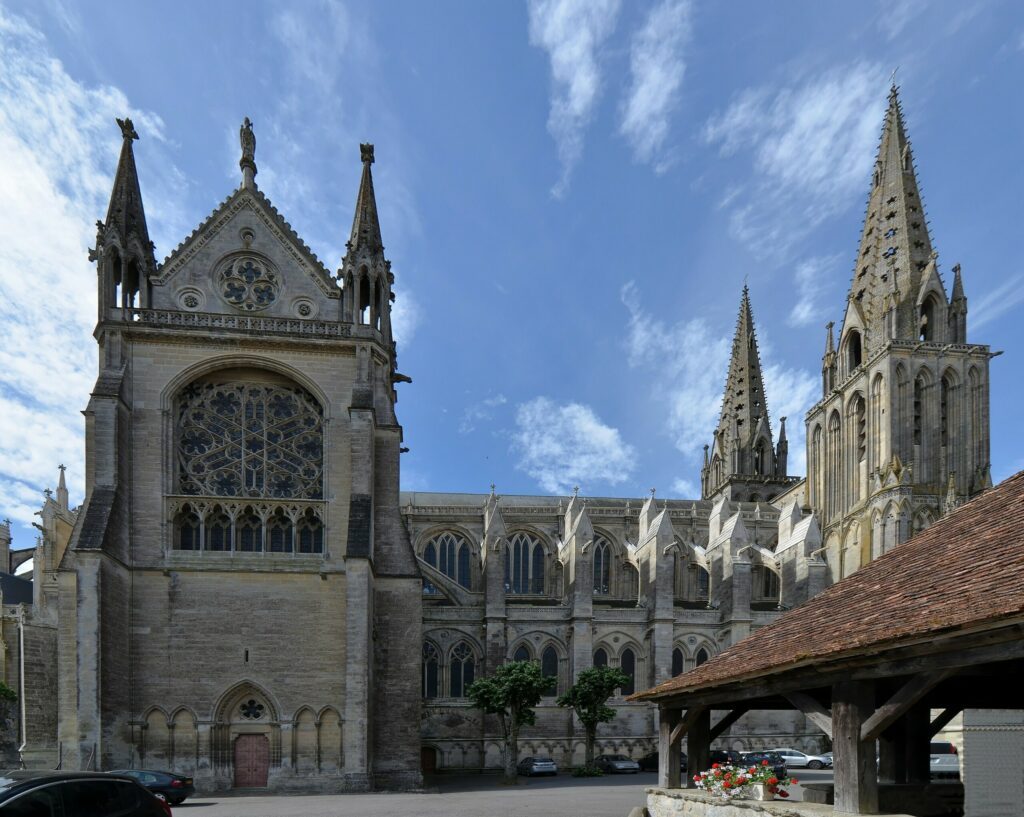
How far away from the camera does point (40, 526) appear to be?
4156 cm

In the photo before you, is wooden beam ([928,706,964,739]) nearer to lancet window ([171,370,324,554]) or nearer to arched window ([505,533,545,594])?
lancet window ([171,370,324,554])

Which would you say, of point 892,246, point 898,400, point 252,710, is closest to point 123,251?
point 252,710

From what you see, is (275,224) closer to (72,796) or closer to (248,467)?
(248,467)

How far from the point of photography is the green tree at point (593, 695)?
35.0 meters

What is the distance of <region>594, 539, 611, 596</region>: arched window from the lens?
4769 cm

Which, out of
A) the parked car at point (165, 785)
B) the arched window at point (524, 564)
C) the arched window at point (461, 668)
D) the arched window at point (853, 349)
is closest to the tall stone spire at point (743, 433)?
the arched window at point (853, 349)

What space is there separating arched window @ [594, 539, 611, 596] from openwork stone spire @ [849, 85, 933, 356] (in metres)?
18.5

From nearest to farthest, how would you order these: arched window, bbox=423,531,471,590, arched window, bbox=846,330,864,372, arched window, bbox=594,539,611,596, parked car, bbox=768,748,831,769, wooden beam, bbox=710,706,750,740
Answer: wooden beam, bbox=710,706,750,740 < parked car, bbox=768,748,831,769 < arched window, bbox=423,531,471,590 < arched window, bbox=594,539,611,596 < arched window, bbox=846,330,864,372

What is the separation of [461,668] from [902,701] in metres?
33.8

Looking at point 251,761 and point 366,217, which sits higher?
point 366,217

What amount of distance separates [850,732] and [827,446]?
4431 centimetres

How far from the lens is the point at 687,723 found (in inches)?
475

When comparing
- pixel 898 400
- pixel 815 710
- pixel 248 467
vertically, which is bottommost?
pixel 815 710

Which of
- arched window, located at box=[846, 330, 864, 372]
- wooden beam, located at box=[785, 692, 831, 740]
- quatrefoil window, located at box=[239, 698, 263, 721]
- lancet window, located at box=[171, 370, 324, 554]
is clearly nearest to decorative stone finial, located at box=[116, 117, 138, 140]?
lancet window, located at box=[171, 370, 324, 554]
